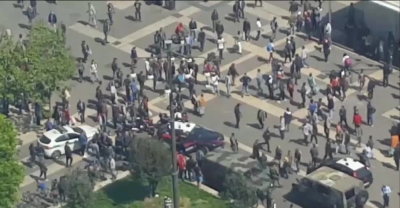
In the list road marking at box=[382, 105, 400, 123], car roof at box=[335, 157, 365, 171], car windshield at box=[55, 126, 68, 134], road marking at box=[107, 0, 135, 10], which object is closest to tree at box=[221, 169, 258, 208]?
car roof at box=[335, 157, 365, 171]

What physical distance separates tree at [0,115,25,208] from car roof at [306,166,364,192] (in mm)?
12501

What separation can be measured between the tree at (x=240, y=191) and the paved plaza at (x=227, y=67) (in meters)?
2.64

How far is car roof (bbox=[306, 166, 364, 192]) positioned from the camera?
63875 mm

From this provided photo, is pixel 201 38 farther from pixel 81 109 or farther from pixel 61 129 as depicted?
pixel 61 129

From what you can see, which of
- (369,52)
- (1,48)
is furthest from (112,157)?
(369,52)

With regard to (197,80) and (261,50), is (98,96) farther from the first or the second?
(261,50)

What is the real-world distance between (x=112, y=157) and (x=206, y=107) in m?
7.58

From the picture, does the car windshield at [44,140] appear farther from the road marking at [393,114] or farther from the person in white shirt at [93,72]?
the road marking at [393,114]

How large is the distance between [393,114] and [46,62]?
16.4 meters

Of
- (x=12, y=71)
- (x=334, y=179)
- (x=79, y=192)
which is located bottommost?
(x=334, y=179)

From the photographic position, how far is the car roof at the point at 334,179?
63875 millimetres

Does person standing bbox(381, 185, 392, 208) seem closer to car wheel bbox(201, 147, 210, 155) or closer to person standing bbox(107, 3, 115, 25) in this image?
car wheel bbox(201, 147, 210, 155)

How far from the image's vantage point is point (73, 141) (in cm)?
6906

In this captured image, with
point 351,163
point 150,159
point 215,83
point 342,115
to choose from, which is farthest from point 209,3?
point 150,159
